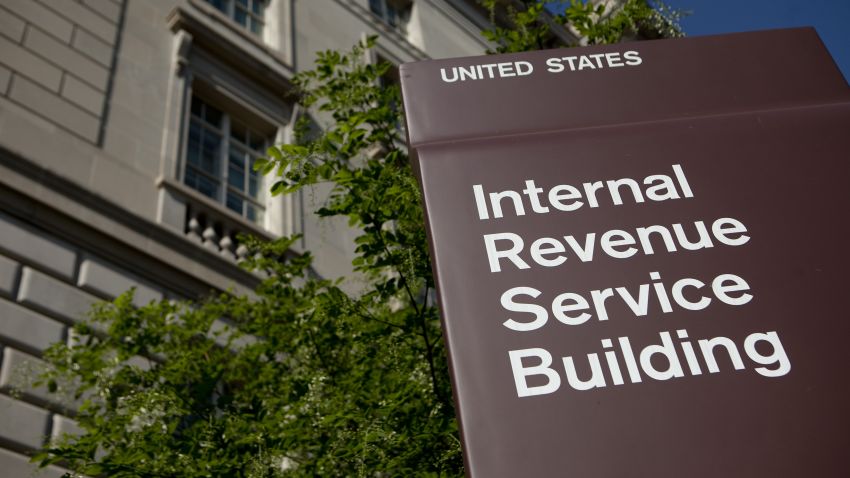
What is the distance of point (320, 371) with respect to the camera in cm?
686

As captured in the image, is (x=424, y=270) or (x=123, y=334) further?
(x=123, y=334)

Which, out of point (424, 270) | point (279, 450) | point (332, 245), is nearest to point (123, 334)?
point (279, 450)

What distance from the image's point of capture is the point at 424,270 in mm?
5793

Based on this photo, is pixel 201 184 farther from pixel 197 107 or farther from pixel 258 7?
pixel 258 7

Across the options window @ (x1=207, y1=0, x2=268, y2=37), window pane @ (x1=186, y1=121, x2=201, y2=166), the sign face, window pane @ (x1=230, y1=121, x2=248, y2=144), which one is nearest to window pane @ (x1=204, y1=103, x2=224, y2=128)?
window pane @ (x1=230, y1=121, x2=248, y2=144)

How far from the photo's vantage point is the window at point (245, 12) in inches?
620

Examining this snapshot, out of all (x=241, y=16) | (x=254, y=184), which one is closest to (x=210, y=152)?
(x=254, y=184)

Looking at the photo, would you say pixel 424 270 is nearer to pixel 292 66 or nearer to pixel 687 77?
pixel 687 77

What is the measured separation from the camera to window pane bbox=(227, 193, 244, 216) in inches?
493

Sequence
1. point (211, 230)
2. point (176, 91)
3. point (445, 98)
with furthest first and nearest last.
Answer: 1. point (176, 91)
2. point (211, 230)
3. point (445, 98)

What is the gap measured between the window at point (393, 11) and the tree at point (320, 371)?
563 inches

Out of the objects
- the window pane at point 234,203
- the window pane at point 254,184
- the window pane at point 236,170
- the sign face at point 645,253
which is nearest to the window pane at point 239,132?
the window pane at point 236,170

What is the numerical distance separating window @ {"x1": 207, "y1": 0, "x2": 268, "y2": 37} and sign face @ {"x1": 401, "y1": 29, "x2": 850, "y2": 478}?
1466 cm

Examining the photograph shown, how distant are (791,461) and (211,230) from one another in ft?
33.9
